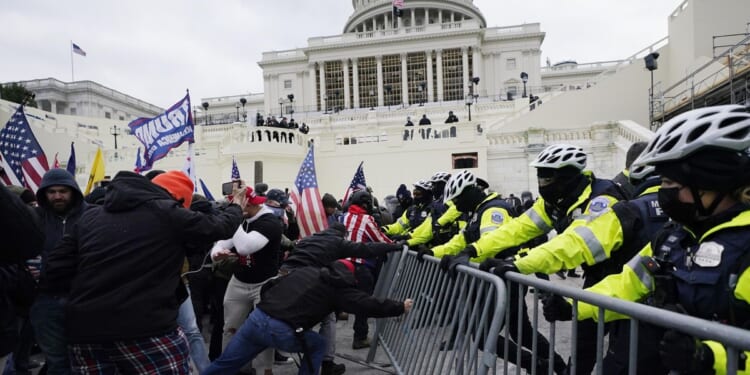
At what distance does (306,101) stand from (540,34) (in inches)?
1280

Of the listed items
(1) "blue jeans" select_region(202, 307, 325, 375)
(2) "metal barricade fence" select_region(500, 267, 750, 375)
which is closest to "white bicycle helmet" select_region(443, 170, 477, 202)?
(1) "blue jeans" select_region(202, 307, 325, 375)

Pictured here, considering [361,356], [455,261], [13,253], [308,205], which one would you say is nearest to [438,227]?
[361,356]

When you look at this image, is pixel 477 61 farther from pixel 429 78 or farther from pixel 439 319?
pixel 439 319

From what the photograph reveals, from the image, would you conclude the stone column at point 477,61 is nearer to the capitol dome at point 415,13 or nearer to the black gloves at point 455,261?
the capitol dome at point 415,13

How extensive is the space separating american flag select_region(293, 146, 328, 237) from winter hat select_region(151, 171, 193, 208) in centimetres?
360

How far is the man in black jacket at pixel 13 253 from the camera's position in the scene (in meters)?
2.43

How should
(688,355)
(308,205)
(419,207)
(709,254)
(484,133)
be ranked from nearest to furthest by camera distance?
(688,355) → (709,254) → (308,205) → (419,207) → (484,133)

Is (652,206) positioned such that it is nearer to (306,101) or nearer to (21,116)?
(21,116)

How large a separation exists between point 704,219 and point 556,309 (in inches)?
30.3

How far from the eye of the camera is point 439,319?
3.70 m

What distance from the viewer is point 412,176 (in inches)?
786

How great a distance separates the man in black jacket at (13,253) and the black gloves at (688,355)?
2954mm

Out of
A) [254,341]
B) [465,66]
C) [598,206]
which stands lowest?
[254,341]

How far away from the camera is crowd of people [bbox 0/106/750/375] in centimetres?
192
